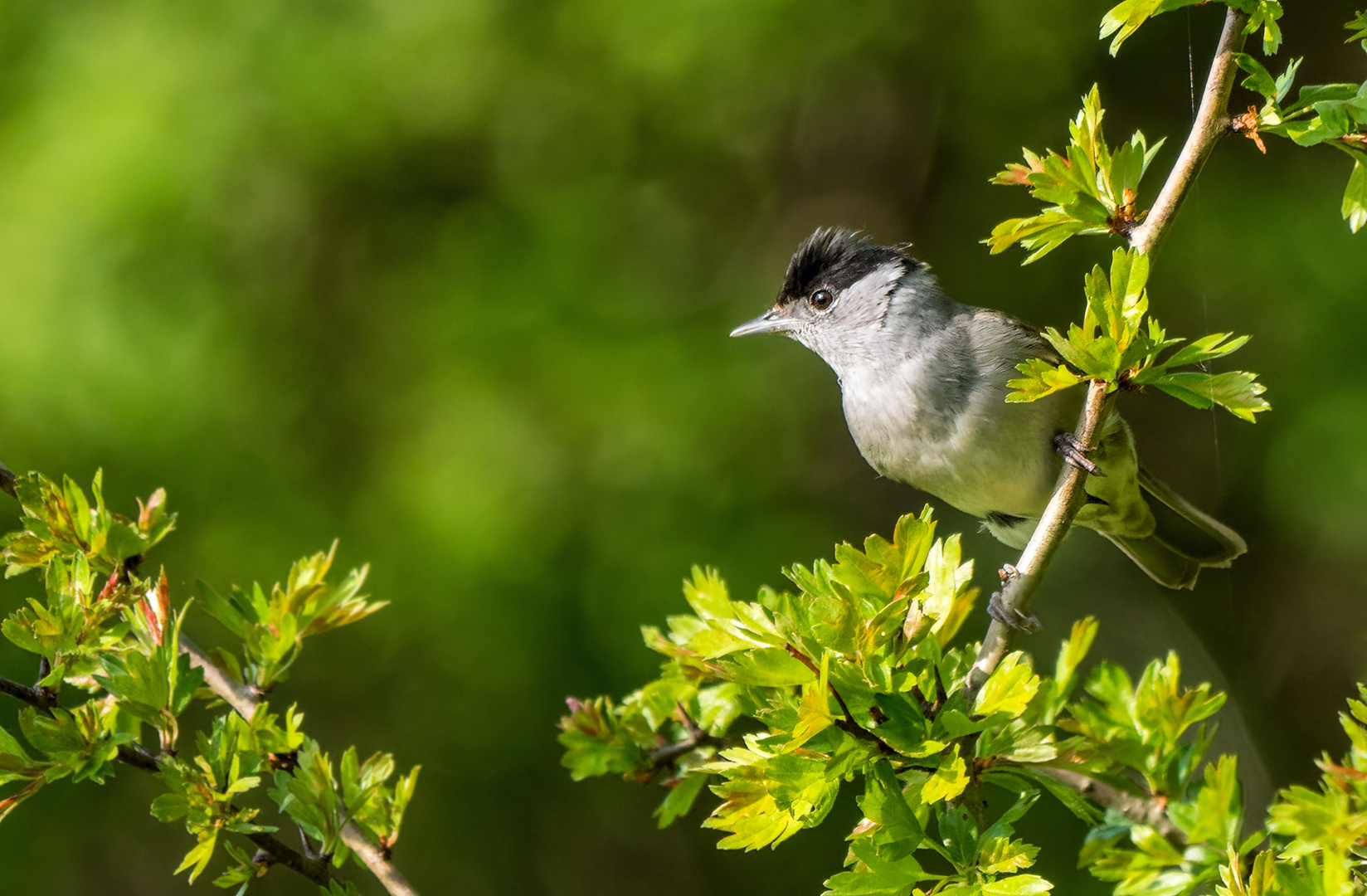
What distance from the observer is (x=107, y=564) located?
1.73 m

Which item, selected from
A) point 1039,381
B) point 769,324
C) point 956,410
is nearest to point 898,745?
point 1039,381

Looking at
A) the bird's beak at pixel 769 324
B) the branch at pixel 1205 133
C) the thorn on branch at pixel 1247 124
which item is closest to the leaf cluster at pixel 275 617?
the branch at pixel 1205 133

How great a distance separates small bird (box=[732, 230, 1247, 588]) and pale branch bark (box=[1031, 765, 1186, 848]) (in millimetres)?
868

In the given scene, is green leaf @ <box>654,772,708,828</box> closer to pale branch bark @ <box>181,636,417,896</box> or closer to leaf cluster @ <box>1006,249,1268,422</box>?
pale branch bark @ <box>181,636,417,896</box>

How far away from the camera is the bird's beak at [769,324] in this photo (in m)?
3.57

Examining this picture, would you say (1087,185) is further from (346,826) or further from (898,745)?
(346,826)

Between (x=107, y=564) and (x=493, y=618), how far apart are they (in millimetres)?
2479

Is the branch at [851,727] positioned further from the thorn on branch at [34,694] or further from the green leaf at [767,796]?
the thorn on branch at [34,694]

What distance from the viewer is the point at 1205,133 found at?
151 centimetres

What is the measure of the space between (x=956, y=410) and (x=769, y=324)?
865 millimetres

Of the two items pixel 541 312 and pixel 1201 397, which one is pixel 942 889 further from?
pixel 541 312

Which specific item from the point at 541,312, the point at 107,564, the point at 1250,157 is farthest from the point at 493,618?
the point at 1250,157

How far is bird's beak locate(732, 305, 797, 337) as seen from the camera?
11.7 feet

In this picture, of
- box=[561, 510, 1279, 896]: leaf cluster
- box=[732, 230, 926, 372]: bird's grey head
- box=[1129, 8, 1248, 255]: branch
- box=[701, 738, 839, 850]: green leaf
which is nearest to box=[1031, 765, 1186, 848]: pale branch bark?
box=[561, 510, 1279, 896]: leaf cluster
